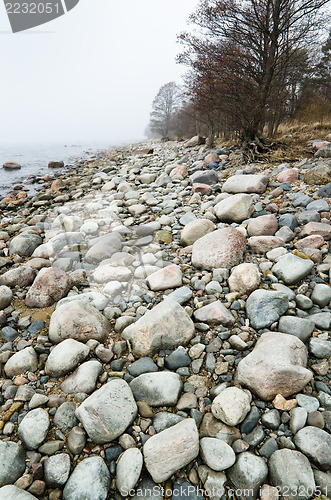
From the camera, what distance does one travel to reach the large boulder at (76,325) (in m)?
2.32

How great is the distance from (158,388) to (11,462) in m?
0.98

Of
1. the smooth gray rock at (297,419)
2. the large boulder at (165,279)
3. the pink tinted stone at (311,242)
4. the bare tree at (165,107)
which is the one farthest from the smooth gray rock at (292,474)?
the bare tree at (165,107)

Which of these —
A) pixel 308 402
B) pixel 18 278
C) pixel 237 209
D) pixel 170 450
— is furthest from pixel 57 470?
pixel 237 209

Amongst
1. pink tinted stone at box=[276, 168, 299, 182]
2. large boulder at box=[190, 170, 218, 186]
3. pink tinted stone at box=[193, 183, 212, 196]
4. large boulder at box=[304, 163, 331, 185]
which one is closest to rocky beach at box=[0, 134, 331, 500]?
large boulder at box=[304, 163, 331, 185]

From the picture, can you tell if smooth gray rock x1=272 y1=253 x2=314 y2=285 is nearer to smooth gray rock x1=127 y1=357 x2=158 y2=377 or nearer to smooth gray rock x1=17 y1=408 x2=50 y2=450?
smooth gray rock x1=127 y1=357 x2=158 y2=377

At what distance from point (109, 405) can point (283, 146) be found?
26.0 feet

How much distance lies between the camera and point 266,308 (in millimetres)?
2312

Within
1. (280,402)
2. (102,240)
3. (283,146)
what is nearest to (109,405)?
(280,402)

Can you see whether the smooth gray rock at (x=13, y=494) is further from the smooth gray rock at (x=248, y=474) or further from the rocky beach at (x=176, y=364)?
the smooth gray rock at (x=248, y=474)

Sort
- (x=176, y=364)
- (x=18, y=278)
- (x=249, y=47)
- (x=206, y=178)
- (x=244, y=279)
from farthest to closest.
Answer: (x=249, y=47) < (x=206, y=178) < (x=18, y=278) < (x=244, y=279) < (x=176, y=364)

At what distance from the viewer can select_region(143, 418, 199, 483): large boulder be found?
1448mm

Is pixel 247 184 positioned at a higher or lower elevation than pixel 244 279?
higher

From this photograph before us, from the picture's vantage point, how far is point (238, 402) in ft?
5.46

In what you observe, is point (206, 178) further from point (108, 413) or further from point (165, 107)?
point (165, 107)
